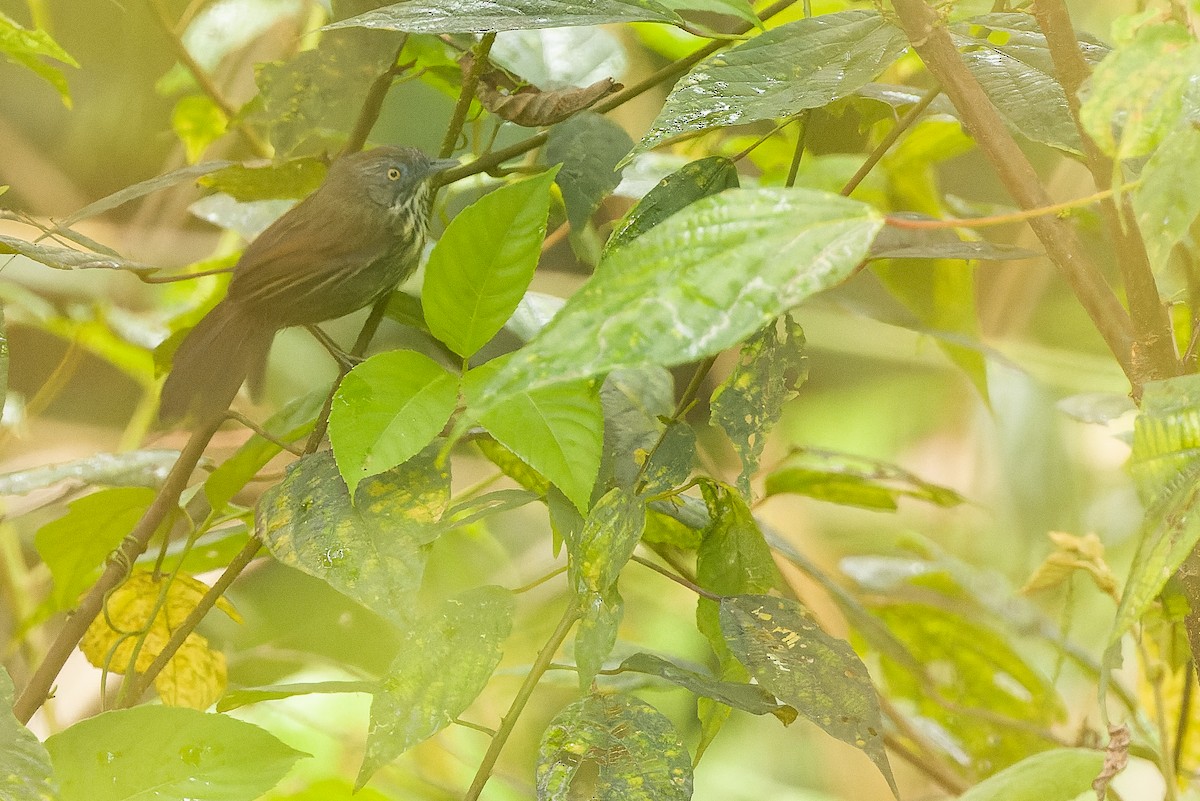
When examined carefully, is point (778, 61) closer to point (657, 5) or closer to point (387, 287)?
point (657, 5)

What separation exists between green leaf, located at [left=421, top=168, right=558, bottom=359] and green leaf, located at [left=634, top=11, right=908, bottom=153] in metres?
0.08

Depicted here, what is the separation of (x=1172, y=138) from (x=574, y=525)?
1.11ft

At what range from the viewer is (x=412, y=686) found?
0.48m

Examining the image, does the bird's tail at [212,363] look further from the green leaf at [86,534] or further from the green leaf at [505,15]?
the green leaf at [505,15]

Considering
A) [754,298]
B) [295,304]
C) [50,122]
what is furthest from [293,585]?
[754,298]

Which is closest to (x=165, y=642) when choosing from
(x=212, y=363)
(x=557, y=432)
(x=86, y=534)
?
(x=86, y=534)

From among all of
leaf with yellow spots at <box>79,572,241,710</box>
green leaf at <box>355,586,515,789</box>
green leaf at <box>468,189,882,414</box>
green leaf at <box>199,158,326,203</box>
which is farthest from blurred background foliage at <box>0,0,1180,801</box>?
green leaf at <box>468,189,882,414</box>

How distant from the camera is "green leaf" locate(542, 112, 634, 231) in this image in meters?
0.55

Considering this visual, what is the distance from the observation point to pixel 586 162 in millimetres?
554

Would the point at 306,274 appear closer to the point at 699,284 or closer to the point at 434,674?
the point at 434,674

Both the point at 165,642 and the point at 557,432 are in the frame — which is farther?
the point at 165,642

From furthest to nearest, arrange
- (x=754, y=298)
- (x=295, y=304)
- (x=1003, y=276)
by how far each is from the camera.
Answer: (x=1003, y=276)
(x=295, y=304)
(x=754, y=298)

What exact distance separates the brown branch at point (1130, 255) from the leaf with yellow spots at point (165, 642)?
643 mm

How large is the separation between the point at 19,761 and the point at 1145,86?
0.52 metres
